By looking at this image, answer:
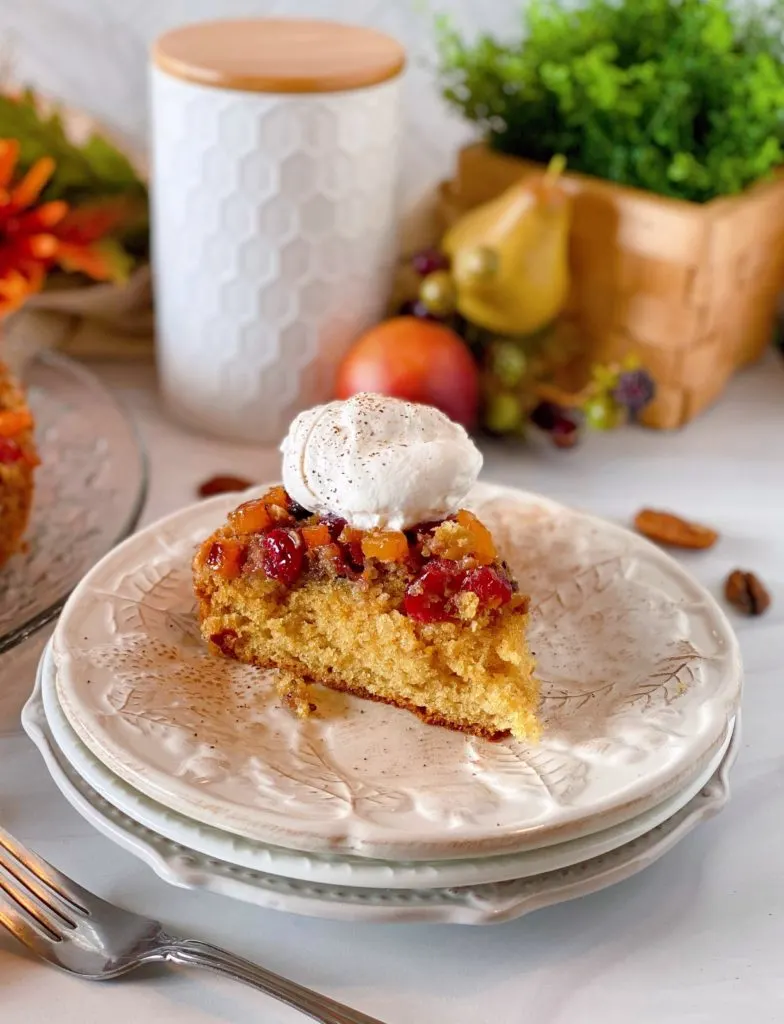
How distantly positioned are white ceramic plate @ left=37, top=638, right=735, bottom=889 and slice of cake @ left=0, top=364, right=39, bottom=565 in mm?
431

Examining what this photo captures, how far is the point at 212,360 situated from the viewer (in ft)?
5.41

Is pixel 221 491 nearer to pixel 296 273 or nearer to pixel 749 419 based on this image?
pixel 296 273

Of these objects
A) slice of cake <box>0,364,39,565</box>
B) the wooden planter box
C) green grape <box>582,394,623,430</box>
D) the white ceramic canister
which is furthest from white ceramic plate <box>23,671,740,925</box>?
the wooden planter box

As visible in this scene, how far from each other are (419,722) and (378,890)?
0.22 metres

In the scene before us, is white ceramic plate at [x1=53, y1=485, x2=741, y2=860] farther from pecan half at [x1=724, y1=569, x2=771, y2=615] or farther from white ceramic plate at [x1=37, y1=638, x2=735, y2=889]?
pecan half at [x1=724, y1=569, x2=771, y2=615]

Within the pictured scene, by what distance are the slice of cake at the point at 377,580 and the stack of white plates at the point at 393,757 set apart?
3cm

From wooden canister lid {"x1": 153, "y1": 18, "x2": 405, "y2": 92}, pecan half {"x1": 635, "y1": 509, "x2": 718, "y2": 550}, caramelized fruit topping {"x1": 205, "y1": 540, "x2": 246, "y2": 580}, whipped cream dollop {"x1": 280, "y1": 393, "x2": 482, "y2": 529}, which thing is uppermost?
wooden canister lid {"x1": 153, "y1": 18, "x2": 405, "y2": 92}

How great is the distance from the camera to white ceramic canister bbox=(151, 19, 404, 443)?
1482 millimetres

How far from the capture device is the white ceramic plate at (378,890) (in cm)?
83

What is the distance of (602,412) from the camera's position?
1.56 m

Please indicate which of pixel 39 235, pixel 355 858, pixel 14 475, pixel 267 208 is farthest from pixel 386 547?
pixel 39 235

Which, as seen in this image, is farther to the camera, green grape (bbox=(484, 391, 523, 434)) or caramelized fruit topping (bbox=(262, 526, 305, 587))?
green grape (bbox=(484, 391, 523, 434))

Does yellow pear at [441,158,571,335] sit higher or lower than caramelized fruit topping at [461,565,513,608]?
higher

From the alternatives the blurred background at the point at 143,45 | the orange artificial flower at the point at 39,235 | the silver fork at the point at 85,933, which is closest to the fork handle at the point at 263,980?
the silver fork at the point at 85,933
